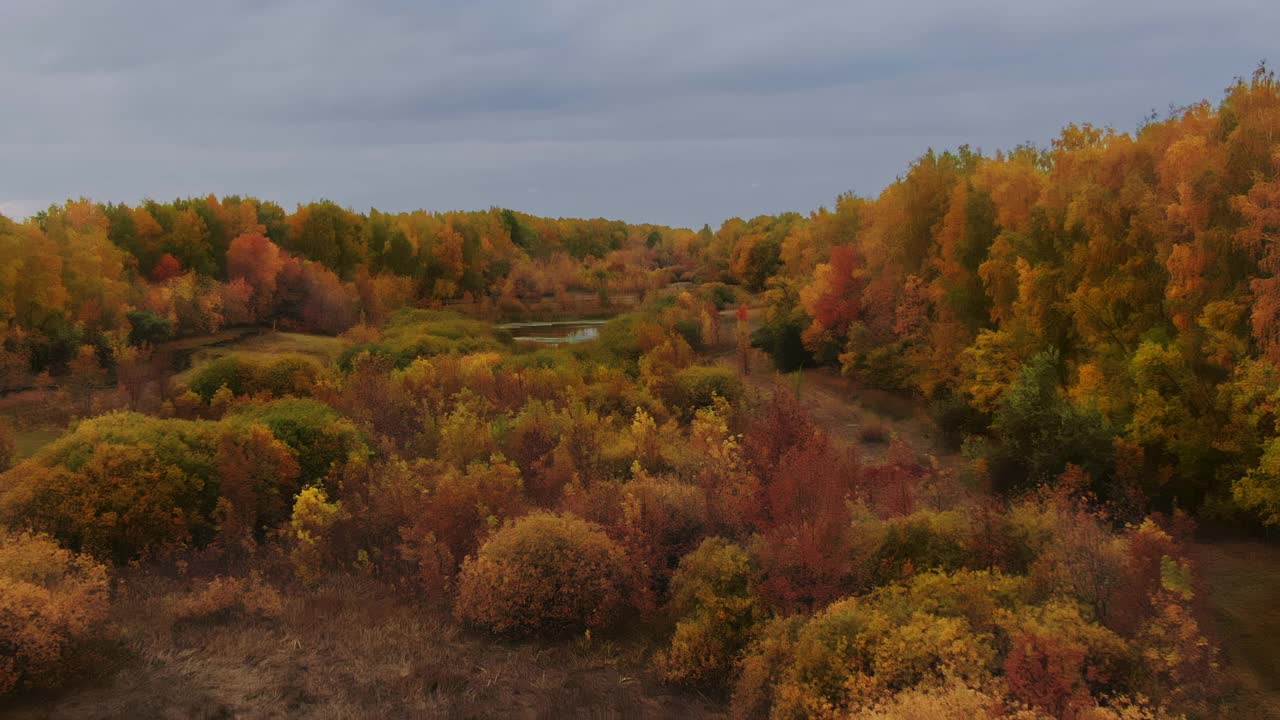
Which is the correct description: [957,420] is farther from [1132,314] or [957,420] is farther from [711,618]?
[711,618]

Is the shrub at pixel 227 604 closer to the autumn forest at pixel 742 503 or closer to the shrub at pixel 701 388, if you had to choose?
the autumn forest at pixel 742 503

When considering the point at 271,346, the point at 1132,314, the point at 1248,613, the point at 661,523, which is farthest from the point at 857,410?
the point at 271,346

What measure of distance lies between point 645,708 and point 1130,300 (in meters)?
14.9

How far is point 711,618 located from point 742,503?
266 cm

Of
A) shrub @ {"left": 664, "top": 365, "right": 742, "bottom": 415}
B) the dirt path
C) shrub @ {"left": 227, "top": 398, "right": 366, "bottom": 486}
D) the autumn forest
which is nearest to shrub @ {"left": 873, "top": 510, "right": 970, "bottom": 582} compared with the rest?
the autumn forest

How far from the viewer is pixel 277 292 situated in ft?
148

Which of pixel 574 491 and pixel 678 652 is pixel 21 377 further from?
pixel 678 652

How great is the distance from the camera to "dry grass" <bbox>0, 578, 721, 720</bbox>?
9.29 metres

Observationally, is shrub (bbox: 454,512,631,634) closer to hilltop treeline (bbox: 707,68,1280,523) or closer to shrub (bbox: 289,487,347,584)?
shrub (bbox: 289,487,347,584)

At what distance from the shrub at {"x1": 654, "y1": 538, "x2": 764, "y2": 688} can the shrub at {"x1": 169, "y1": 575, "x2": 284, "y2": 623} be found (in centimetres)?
557

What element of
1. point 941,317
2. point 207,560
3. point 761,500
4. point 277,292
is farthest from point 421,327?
point 761,500

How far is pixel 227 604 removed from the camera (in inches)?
456

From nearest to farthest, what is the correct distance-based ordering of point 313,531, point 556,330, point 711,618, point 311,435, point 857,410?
1. point 711,618
2. point 313,531
3. point 311,435
4. point 857,410
5. point 556,330

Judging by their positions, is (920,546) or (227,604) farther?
(227,604)
